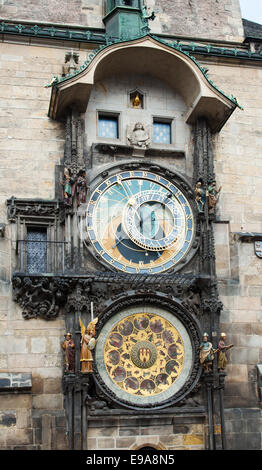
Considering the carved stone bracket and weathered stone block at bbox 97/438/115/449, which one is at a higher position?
the carved stone bracket

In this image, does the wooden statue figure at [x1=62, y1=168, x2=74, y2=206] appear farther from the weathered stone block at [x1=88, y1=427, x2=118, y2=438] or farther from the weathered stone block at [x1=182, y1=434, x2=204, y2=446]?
the weathered stone block at [x1=182, y1=434, x2=204, y2=446]

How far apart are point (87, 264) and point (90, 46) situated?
4016 mm

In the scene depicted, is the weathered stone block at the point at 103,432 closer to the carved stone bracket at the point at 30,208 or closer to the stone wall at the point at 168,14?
the carved stone bracket at the point at 30,208

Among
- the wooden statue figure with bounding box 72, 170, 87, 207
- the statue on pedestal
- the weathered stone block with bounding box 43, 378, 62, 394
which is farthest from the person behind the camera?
the statue on pedestal

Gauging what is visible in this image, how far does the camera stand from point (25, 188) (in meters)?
13.4

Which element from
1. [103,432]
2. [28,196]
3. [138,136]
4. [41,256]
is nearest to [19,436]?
[103,432]

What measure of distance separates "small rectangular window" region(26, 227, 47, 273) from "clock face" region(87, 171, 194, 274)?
30.9 inches

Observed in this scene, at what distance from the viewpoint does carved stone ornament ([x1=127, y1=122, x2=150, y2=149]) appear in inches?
553

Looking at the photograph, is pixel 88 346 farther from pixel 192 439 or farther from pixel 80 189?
pixel 80 189

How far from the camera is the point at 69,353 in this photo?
12.3m

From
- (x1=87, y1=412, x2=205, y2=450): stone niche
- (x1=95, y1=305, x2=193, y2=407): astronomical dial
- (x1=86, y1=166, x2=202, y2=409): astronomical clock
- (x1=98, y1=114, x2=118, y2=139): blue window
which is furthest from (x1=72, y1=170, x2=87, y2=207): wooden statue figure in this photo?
(x1=87, y1=412, x2=205, y2=450): stone niche

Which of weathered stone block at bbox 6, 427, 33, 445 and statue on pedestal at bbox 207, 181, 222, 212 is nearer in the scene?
weathered stone block at bbox 6, 427, 33, 445
